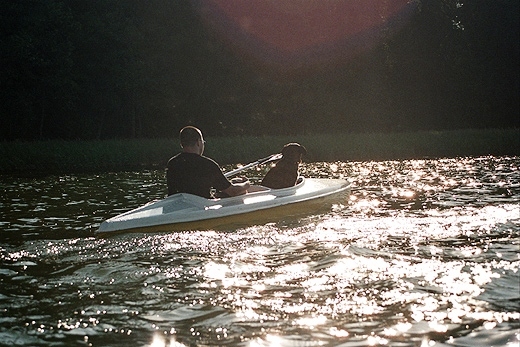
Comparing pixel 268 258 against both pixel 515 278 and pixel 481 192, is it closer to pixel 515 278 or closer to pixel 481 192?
pixel 515 278

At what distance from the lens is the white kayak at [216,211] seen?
8.64 m

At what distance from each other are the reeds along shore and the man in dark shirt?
1341cm

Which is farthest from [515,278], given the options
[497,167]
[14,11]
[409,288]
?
[14,11]

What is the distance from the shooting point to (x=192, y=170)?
30.7 feet

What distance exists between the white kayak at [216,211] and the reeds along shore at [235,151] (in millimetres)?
12565

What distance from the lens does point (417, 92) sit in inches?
1700

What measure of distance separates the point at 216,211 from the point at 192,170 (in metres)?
0.64

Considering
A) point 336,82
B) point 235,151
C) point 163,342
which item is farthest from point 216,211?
point 336,82

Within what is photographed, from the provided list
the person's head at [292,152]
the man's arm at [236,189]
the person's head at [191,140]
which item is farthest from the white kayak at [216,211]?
the person's head at [191,140]

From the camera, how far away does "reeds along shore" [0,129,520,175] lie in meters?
23.8

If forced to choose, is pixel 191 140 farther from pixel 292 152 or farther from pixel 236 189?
pixel 292 152

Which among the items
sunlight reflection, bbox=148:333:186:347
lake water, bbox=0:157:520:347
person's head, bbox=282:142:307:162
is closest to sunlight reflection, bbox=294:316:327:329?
lake water, bbox=0:157:520:347

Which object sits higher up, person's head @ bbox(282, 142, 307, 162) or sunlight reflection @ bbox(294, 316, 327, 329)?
person's head @ bbox(282, 142, 307, 162)

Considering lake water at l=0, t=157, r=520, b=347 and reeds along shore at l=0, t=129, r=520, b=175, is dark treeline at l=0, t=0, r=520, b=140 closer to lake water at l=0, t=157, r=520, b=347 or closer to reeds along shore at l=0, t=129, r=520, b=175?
reeds along shore at l=0, t=129, r=520, b=175
